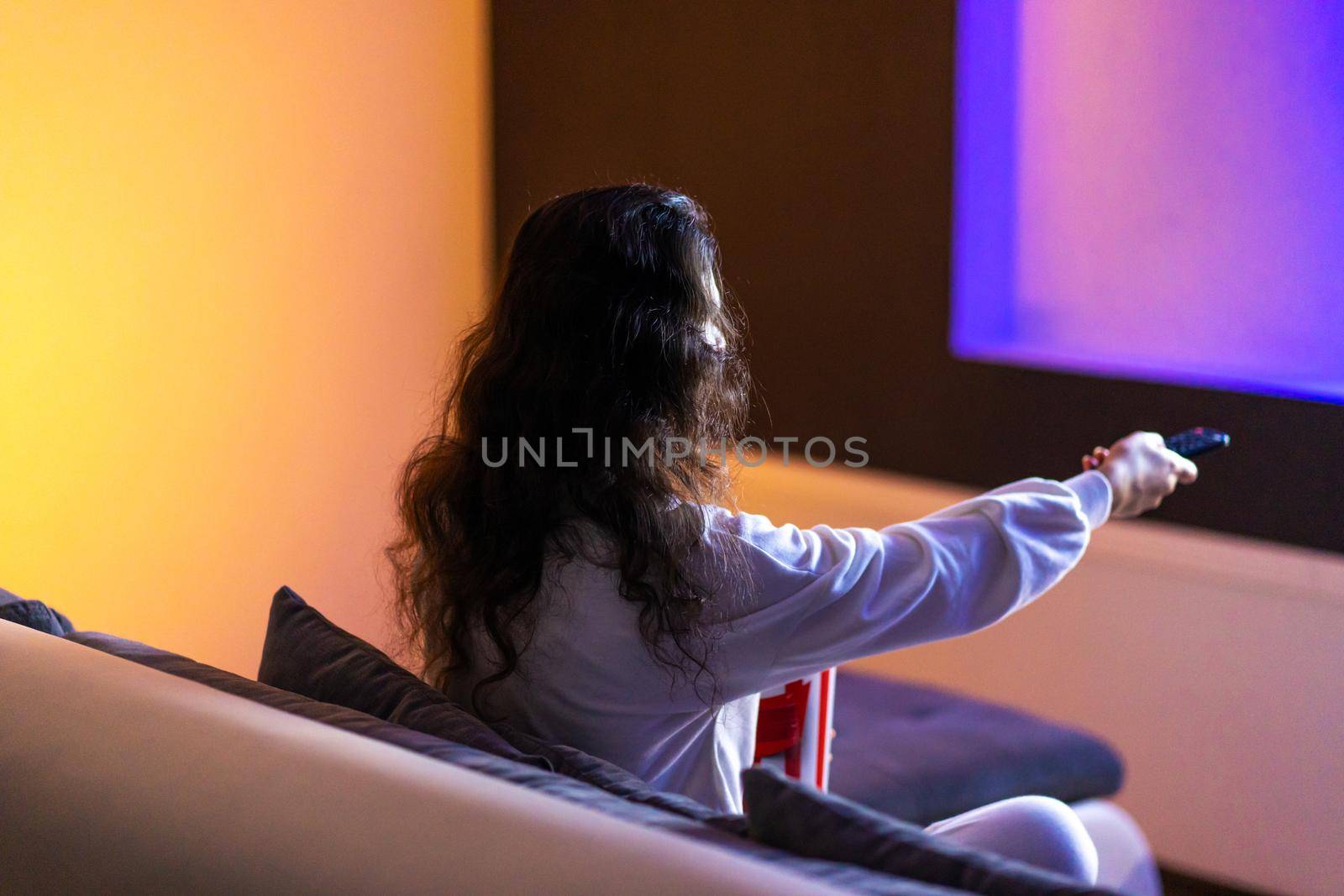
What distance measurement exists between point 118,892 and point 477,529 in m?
0.51

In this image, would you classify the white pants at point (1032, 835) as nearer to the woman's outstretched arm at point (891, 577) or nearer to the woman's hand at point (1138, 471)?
the woman's outstretched arm at point (891, 577)

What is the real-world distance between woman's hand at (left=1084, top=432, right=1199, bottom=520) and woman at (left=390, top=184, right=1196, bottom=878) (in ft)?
0.81

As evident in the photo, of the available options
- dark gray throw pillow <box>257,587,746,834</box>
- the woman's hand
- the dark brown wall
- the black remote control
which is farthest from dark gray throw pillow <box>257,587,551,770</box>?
the dark brown wall

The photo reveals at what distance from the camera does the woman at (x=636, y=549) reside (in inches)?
55.4

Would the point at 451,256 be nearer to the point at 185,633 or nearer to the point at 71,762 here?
the point at 185,633

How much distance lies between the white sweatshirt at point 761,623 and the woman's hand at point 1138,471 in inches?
6.4

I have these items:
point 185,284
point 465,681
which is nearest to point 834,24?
point 185,284

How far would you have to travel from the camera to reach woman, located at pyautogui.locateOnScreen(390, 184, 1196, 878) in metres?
1.41

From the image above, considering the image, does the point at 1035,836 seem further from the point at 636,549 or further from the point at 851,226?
the point at 851,226

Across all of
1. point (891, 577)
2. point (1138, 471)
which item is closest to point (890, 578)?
point (891, 577)

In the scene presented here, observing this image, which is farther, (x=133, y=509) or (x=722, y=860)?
(x=133, y=509)

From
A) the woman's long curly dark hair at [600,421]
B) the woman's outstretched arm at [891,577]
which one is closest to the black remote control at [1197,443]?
the woman's outstretched arm at [891,577]

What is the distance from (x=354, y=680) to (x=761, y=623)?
43 cm

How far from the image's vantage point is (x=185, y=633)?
3.24 meters
